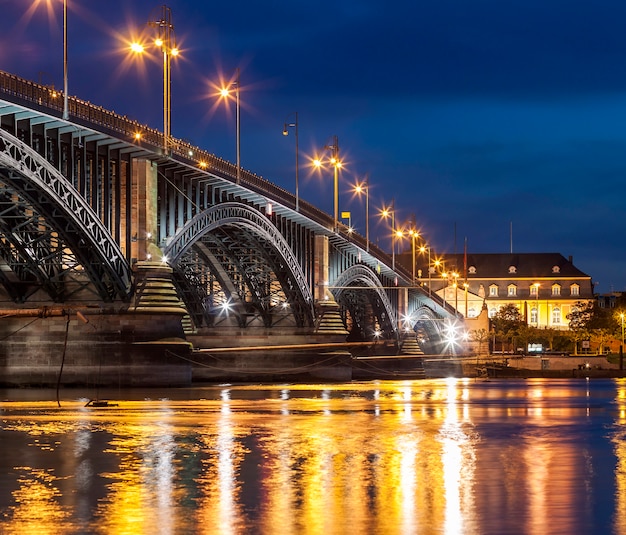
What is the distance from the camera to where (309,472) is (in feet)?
80.7

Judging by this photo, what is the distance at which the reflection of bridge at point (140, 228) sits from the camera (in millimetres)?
55625

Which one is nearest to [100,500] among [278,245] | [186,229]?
[186,229]

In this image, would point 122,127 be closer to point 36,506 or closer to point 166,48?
point 166,48

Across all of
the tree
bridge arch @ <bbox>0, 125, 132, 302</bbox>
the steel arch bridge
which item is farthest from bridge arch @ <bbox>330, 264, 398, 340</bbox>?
bridge arch @ <bbox>0, 125, 132, 302</bbox>

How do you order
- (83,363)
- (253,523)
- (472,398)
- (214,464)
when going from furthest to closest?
1. (83,363)
2. (472,398)
3. (214,464)
4. (253,523)

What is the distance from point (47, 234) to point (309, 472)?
121 feet

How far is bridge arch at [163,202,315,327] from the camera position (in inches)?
3302

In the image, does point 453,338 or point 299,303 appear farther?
point 453,338

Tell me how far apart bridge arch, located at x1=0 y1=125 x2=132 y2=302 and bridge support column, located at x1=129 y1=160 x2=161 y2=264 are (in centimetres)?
195

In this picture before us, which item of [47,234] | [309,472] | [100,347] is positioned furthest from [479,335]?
[309,472]

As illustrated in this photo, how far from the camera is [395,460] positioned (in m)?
27.0

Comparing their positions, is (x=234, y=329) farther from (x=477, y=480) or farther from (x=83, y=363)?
(x=477, y=480)

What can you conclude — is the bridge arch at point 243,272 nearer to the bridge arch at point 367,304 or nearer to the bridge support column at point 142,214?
the bridge support column at point 142,214

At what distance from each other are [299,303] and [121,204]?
3194 centimetres
